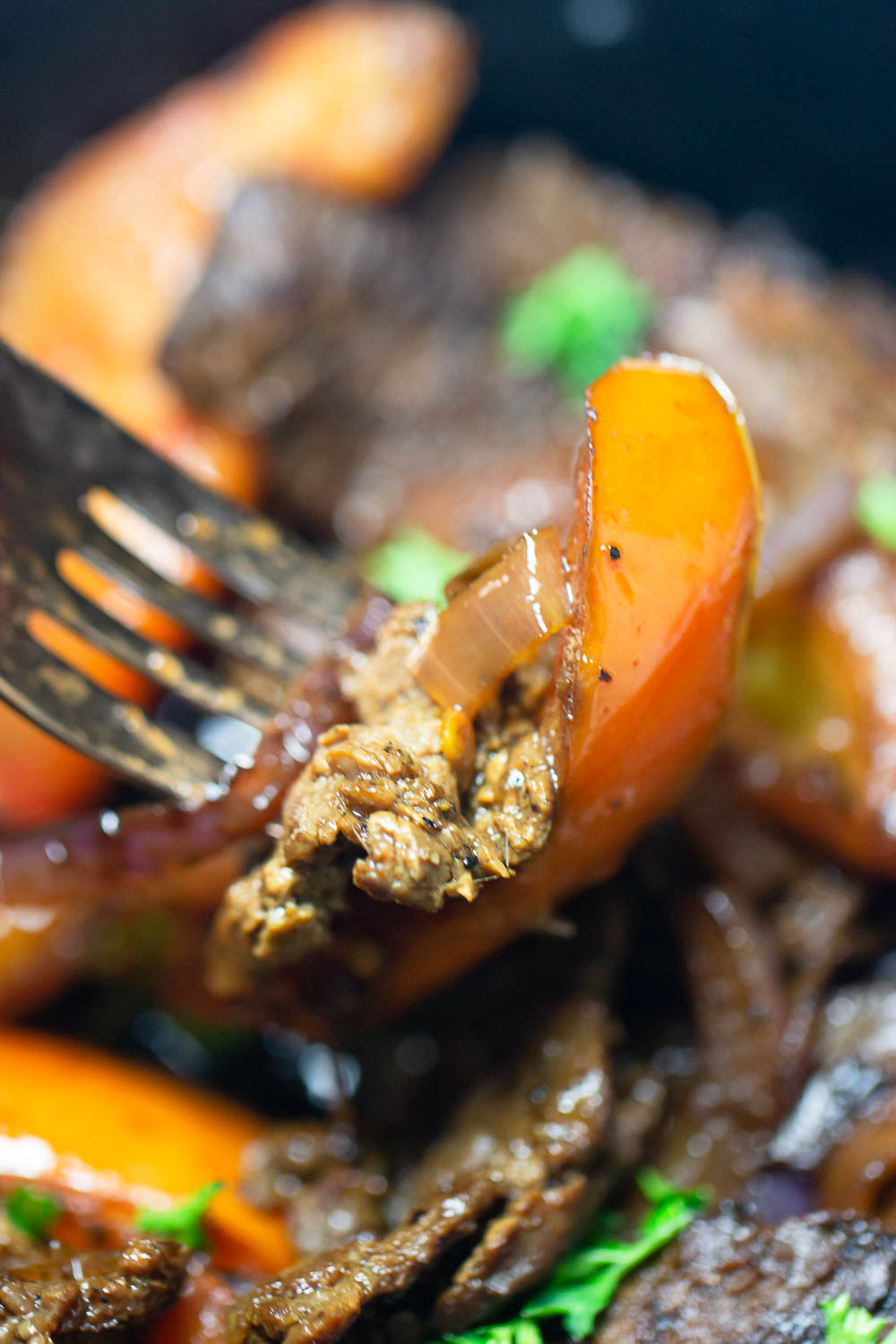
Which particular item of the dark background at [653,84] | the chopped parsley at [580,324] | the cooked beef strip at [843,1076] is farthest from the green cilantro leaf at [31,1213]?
the dark background at [653,84]

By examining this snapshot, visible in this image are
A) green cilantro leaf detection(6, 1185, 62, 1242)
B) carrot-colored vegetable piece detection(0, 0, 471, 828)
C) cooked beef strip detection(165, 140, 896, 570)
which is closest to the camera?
green cilantro leaf detection(6, 1185, 62, 1242)

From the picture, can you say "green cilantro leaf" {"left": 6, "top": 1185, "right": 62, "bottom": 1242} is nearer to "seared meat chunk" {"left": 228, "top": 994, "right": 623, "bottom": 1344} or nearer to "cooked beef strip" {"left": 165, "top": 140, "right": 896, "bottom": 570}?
"seared meat chunk" {"left": 228, "top": 994, "right": 623, "bottom": 1344}

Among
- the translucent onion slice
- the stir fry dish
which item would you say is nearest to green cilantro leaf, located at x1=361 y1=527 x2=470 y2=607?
the stir fry dish

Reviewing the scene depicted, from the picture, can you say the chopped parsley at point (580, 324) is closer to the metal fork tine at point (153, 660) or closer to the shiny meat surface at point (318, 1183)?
the metal fork tine at point (153, 660)

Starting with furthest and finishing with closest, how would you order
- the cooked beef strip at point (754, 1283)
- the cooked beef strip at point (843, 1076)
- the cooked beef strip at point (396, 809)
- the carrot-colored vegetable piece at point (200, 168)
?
the carrot-colored vegetable piece at point (200, 168) < the cooked beef strip at point (843, 1076) < the cooked beef strip at point (754, 1283) < the cooked beef strip at point (396, 809)

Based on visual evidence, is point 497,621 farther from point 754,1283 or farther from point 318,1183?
point 318,1183

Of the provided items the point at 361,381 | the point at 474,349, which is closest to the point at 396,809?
the point at 361,381
